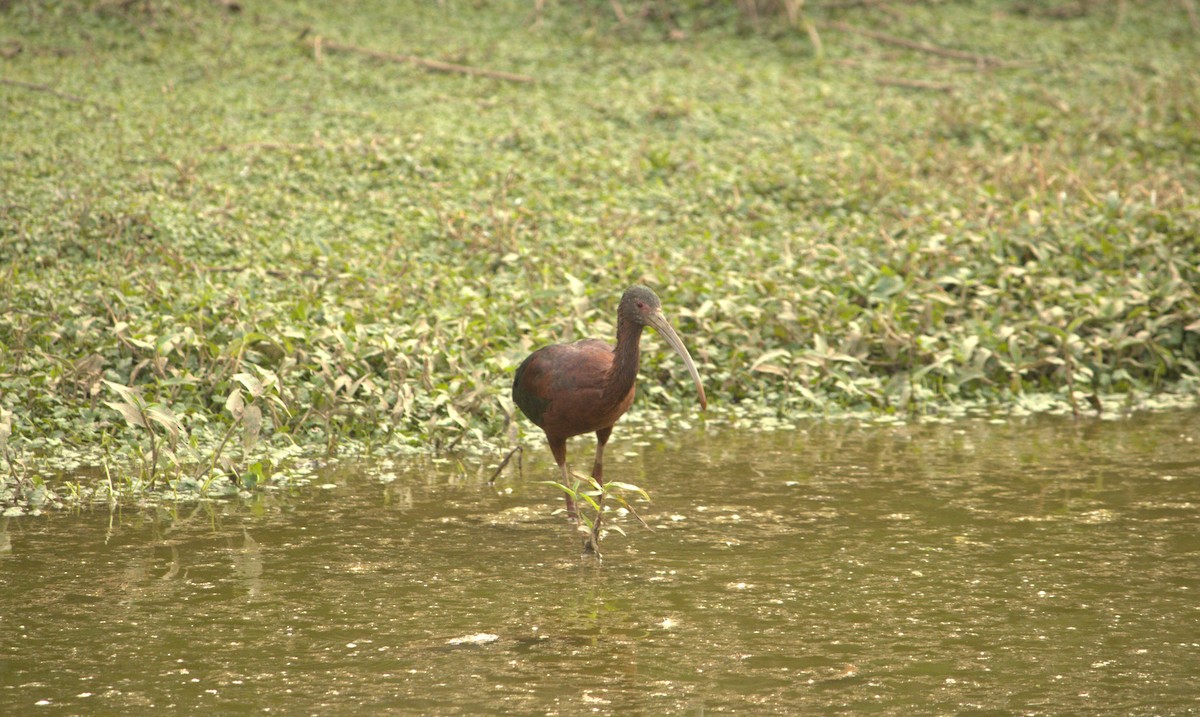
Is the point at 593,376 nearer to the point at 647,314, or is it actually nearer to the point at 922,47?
the point at 647,314

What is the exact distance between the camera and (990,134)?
517 inches

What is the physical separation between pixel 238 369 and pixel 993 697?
15.3ft

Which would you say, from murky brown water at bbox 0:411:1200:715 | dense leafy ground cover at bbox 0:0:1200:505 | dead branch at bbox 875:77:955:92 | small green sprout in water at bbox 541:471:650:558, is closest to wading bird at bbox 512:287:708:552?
small green sprout in water at bbox 541:471:650:558

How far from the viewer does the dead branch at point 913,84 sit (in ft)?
47.3

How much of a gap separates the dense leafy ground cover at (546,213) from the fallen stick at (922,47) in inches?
3.0

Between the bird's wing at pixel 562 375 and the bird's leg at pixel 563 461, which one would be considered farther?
the bird's leg at pixel 563 461

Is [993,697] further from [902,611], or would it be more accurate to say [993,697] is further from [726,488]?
[726,488]

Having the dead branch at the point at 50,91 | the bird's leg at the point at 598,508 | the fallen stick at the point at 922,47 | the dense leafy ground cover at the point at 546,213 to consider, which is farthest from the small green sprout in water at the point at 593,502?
the fallen stick at the point at 922,47

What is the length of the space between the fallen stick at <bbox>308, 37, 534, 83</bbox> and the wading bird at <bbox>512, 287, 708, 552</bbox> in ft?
27.2

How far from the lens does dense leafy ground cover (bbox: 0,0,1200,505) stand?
25.4ft

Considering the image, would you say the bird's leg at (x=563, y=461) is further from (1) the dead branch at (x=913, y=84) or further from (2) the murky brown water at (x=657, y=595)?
(1) the dead branch at (x=913, y=84)

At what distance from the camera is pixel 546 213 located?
1086 centimetres

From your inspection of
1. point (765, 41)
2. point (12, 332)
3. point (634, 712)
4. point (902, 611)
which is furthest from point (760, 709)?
point (765, 41)

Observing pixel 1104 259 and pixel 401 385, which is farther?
pixel 1104 259
